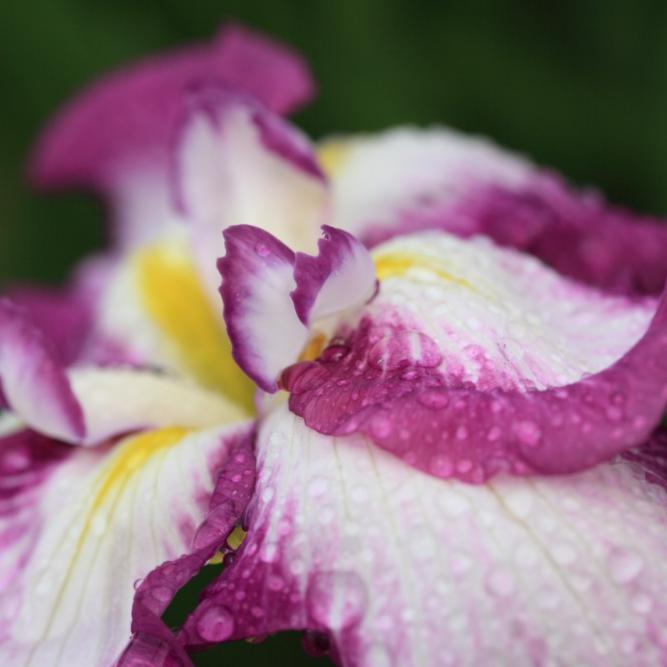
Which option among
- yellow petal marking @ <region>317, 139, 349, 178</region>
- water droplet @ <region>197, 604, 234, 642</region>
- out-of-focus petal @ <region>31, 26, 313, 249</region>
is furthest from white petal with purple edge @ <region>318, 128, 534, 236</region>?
water droplet @ <region>197, 604, 234, 642</region>

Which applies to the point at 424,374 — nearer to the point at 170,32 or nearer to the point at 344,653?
the point at 344,653

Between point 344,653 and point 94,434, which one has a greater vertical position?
point 344,653

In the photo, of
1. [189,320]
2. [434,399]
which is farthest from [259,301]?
[189,320]

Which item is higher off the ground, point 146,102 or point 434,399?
point 434,399

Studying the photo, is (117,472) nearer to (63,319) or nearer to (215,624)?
(215,624)

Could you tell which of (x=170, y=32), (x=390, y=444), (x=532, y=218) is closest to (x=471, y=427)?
(x=390, y=444)

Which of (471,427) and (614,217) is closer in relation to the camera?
(471,427)
